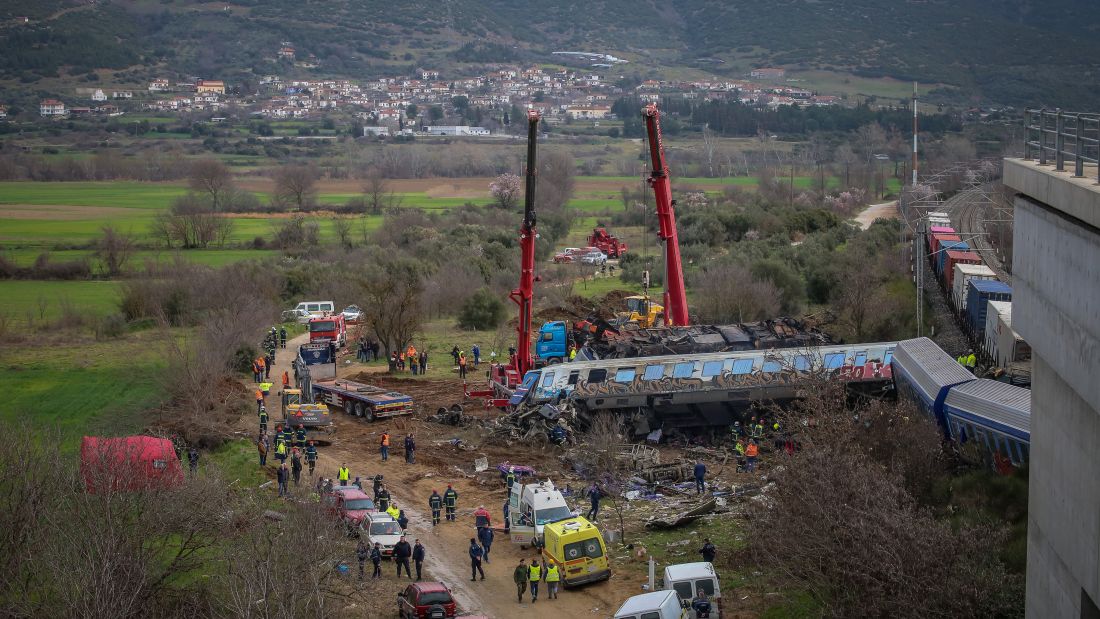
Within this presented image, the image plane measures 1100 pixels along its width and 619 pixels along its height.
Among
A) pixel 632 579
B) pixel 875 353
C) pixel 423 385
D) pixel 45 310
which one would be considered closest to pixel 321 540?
pixel 632 579

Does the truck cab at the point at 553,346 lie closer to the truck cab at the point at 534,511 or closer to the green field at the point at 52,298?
the truck cab at the point at 534,511

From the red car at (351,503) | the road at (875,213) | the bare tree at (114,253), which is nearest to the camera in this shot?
the red car at (351,503)

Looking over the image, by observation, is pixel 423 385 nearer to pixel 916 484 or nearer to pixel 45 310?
pixel 916 484

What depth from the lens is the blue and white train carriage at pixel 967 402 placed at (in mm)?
22469

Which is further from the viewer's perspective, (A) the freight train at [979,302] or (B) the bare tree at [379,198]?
(B) the bare tree at [379,198]

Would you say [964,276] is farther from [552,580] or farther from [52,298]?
[52,298]

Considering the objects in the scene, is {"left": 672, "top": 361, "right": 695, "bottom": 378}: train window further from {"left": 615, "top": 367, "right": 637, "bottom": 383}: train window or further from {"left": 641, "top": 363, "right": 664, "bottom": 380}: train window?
{"left": 615, "top": 367, "right": 637, "bottom": 383}: train window

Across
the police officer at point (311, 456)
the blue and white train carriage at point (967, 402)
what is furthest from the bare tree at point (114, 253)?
the blue and white train carriage at point (967, 402)

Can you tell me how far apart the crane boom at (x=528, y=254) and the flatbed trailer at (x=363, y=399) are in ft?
12.8

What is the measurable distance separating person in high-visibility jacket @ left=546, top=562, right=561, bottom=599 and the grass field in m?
15.1

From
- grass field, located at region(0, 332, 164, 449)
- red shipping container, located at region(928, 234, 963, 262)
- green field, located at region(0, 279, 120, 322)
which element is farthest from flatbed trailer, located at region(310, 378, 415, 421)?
green field, located at region(0, 279, 120, 322)

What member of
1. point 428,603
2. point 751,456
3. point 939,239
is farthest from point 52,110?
point 428,603

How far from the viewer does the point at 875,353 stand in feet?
114

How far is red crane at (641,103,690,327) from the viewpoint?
38.8 meters
